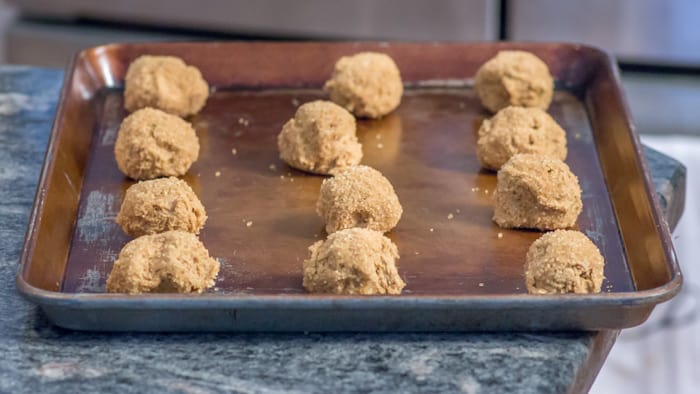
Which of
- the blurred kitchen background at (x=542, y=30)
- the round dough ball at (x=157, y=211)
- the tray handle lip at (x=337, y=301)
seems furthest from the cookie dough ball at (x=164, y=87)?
the blurred kitchen background at (x=542, y=30)

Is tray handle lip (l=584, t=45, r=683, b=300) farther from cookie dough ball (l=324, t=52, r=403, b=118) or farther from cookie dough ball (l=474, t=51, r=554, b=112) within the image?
cookie dough ball (l=324, t=52, r=403, b=118)

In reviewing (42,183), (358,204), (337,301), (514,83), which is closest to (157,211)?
(42,183)

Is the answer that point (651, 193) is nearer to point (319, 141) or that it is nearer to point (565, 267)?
point (565, 267)

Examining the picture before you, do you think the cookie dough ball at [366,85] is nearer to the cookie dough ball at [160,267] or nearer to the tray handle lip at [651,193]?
the tray handle lip at [651,193]

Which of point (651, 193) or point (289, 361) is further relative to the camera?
point (651, 193)

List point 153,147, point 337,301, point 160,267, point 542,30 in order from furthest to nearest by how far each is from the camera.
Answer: point 542,30
point 153,147
point 160,267
point 337,301

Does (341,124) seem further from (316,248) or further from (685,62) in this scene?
(685,62)

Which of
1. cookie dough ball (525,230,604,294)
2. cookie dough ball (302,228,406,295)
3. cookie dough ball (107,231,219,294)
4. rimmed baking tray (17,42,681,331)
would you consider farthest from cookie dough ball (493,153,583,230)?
cookie dough ball (107,231,219,294)

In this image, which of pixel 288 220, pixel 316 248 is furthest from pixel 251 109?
pixel 316 248
